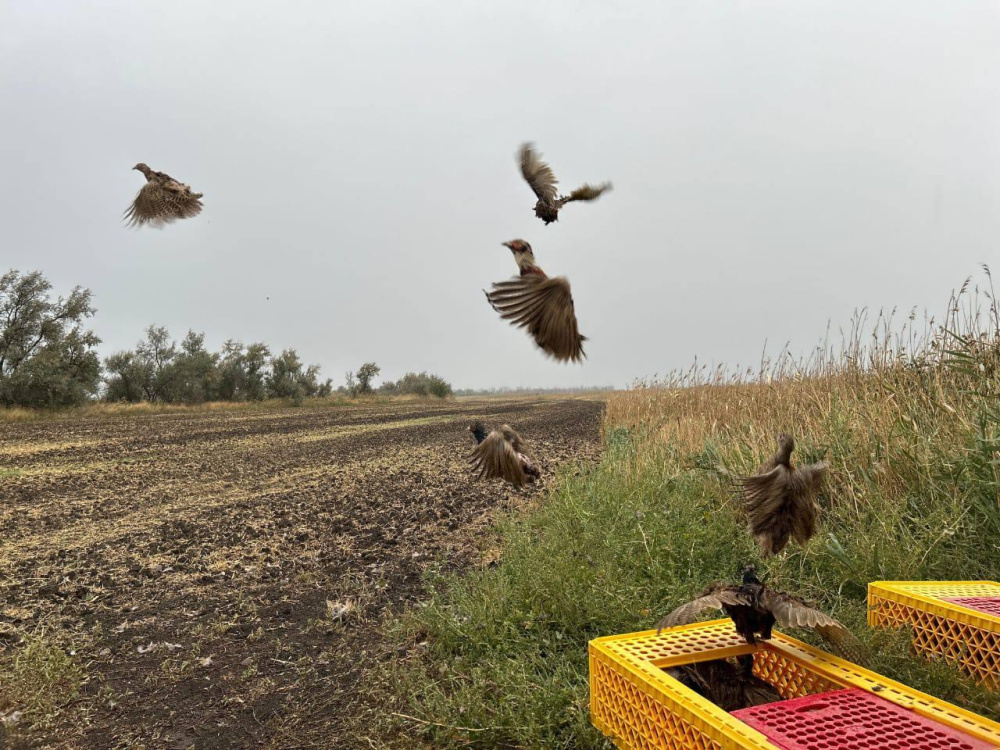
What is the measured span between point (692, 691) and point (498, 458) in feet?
2.69

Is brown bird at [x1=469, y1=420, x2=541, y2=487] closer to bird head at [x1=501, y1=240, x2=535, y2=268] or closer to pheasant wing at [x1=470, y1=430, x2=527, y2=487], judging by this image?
pheasant wing at [x1=470, y1=430, x2=527, y2=487]

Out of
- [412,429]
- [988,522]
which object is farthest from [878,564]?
[412,429]

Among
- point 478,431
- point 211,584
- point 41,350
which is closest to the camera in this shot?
point 478,431

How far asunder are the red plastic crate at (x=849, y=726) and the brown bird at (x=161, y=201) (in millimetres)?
2119

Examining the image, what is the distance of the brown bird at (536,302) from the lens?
108 cm

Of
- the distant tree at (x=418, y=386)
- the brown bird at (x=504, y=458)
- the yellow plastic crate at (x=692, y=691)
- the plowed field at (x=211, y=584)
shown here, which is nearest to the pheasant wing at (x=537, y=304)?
the brown bird at (x=504, y=458)

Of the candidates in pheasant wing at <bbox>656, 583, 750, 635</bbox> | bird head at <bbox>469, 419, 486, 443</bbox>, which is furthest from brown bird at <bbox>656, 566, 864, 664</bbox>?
bird head at <bbox>469, 419, 486, 443</bbox>

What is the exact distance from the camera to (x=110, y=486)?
8.70m

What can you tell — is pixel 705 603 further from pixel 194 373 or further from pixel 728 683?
pixel 194 373

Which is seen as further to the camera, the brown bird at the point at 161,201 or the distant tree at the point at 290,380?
the distant tree at the point at 290,380

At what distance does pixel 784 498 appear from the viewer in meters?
1.67

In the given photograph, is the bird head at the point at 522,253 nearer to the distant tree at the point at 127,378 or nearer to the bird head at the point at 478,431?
the bird head at the point at 478,431

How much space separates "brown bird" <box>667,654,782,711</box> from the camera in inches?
84.0

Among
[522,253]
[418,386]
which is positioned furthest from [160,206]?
[418,386]
